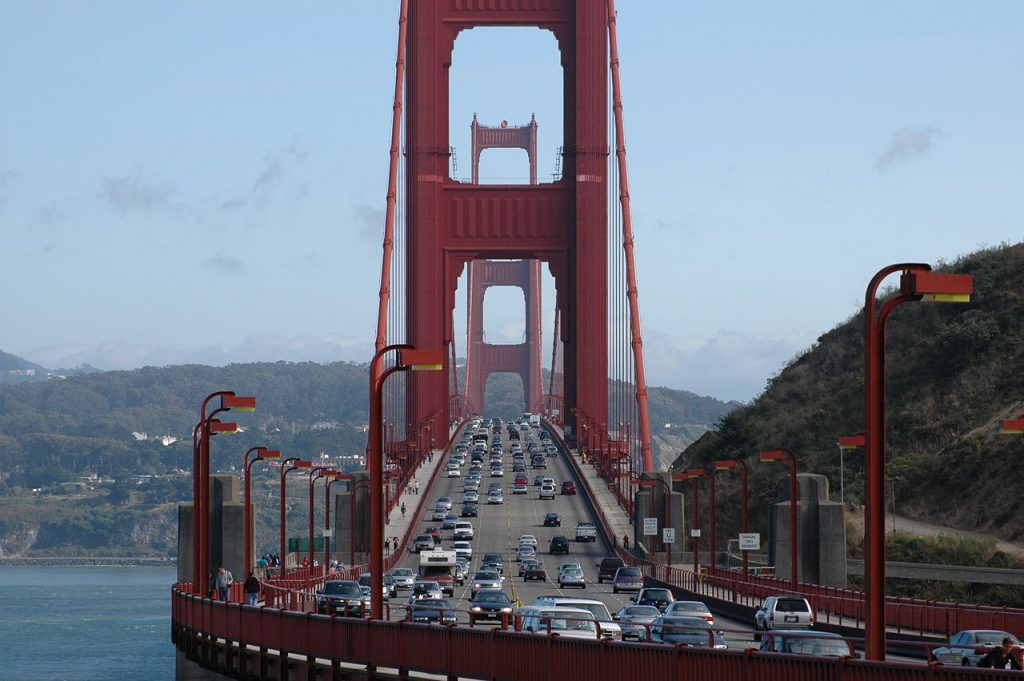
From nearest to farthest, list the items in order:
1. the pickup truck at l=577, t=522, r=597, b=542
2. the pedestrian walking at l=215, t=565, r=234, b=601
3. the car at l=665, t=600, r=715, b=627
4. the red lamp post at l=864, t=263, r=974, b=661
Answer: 1. the red lamp post at l=864, t=263, r=974, b=661
2. the car at l=665, t=600, r=715, b=627
3. the pedestrian walking at l=215, t=565, r=234, b=601
4. the pickup truck at l=577, t=522, r=597, b=542

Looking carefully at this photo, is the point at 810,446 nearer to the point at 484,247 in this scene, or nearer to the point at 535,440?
the point at 484,247

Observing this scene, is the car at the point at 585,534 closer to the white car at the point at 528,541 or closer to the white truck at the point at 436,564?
the white car at the point at 528,541

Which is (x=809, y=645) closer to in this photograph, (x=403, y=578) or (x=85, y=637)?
(x=403, y=578)

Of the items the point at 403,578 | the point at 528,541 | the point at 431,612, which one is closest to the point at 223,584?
the point at 431,612

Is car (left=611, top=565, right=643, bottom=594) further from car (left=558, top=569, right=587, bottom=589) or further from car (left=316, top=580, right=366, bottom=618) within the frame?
car (left=316, top=580, right=366, bottom=618)

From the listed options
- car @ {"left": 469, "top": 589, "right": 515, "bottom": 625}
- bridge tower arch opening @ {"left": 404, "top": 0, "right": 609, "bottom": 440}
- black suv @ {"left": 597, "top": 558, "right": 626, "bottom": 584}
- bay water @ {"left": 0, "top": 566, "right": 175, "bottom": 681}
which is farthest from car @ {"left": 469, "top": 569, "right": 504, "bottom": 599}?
bridge tower arch opening @ {"left": 404, "top": 0, "right": 609, "bottom": 440}
